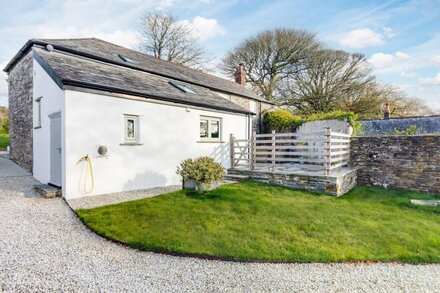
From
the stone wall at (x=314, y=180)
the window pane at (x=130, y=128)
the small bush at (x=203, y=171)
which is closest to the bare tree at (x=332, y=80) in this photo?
the stone wall at (x=314, y=180)

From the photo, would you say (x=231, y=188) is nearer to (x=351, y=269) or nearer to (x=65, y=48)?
(x=351, y=269)

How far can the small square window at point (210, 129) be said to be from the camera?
A: 39.3 feet

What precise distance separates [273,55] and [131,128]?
69.6 ft

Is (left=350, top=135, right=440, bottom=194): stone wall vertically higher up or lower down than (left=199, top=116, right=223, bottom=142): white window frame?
lower down

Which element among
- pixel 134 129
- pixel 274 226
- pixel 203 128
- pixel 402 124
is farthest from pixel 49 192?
pixel 402 124

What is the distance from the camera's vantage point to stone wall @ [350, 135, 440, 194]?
31.8 feet

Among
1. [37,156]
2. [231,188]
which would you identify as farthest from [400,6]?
[37,156]

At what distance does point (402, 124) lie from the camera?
1983 cm

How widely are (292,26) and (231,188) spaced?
23674mm

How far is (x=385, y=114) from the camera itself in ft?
72.8

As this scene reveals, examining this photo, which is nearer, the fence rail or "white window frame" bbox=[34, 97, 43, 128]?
the fence rail

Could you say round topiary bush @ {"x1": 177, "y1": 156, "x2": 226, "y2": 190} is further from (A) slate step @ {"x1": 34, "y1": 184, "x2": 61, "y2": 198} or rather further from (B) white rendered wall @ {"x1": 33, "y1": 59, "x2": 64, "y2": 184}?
(B) white rendered wall @ {"x1": 33, "y1": 59, "x2": 64, "y2": 184}

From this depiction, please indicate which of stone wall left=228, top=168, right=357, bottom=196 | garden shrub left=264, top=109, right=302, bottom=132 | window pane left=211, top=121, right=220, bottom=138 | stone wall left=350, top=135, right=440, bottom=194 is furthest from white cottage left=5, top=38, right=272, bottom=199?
garden shrub left=264, top=109, right=302, bottom=132

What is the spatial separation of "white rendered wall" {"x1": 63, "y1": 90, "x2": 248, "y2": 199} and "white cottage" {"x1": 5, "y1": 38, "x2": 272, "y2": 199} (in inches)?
1.1
